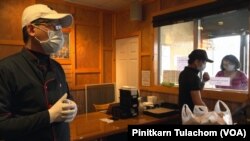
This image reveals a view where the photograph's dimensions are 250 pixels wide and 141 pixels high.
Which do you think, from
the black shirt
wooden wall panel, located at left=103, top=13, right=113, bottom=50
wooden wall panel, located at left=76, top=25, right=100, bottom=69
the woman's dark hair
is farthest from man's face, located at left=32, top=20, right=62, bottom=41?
wooden wall panel, located at left=103, top=13, right=113, bottom=50

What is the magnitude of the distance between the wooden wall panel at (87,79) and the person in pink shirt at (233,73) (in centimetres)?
246

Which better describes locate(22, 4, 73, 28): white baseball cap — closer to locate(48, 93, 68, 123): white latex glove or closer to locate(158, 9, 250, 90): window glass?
locate(48, 93, 68, 123): white latex glove

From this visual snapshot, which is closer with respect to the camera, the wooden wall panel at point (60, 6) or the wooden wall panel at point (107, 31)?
the wooden wall panel at point (60, 6)

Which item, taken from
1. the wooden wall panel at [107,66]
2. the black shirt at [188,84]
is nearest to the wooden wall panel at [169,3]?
the black shirt at [188,84]

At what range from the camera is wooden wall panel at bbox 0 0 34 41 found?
3.23 metres

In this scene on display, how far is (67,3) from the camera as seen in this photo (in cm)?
391

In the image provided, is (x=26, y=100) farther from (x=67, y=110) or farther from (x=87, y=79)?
(x=87, y=79)

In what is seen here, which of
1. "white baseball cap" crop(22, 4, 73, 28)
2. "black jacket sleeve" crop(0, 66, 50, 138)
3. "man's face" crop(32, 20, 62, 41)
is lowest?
"black jacket sleeve" crop(0, 66, 50, 138)

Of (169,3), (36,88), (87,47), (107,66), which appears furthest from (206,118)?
(107,66)

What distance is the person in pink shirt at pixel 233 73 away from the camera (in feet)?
8.74

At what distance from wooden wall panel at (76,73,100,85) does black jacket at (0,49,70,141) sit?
3.03 m

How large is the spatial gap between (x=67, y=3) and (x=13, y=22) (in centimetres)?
101

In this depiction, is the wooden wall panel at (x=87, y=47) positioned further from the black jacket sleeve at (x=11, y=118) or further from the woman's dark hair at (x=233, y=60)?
the black jacket sleeve at (x=11, y=118)

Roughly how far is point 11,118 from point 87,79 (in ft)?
10.9
